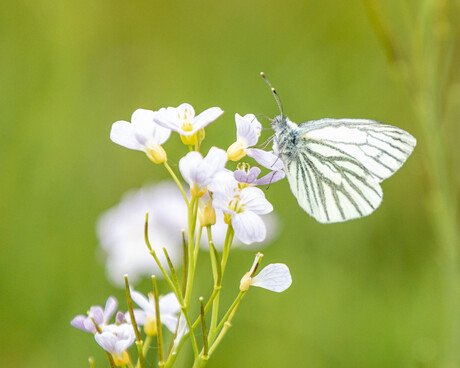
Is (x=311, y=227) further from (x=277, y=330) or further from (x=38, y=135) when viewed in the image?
(x=38, y=135)

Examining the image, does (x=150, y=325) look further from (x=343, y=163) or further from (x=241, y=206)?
(x=343, y=163)

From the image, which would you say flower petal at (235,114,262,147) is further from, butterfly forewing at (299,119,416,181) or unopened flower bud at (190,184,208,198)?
butterfly forewing at (299,119,416,181)

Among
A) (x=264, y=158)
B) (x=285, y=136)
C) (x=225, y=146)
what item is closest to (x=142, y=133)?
(x=264, y=158)

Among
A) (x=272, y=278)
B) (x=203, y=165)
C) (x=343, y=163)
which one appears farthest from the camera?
(x=343, y=163)

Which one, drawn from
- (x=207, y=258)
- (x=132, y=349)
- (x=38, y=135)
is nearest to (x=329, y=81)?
(x=207, y=258)

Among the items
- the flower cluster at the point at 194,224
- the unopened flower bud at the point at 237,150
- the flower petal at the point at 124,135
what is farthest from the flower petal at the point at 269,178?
the flower petal at the point at 124,135

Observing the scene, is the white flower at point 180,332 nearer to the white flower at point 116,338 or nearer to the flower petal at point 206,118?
the white flower at point 116,338
